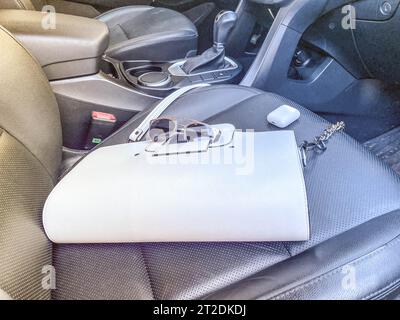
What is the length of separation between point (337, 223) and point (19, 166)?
1.57 feet

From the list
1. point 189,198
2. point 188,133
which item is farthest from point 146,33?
point 189,198

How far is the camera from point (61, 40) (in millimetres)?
966

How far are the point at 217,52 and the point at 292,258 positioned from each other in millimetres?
756

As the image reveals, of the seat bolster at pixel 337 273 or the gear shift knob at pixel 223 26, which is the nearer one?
the seat bolster at pixel 337 273

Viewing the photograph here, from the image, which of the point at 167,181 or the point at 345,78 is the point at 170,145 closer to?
the point at 167,181

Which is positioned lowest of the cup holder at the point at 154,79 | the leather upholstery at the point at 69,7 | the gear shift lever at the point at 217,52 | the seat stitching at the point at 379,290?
the leather upholstery at the point at 69,7

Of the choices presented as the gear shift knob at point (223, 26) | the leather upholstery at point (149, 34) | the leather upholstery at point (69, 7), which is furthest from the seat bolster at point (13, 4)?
the gear shift knob at point (223, 26)

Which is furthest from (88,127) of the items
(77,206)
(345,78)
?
(345,78)

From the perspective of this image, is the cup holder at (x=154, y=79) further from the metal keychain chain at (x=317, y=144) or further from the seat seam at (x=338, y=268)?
the seat seam at (x=338, y=268)

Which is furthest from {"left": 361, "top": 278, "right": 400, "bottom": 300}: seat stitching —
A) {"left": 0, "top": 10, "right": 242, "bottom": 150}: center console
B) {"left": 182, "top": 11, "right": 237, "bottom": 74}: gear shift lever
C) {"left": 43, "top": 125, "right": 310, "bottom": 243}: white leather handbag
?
{"left": 182, "top": 11, "right": 237, "bottom": 74}: gear shift lever

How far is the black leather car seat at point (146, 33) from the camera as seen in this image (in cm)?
124

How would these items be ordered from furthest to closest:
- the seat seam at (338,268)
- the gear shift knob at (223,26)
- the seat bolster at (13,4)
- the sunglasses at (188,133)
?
the gear shift knob at (223,26) → the seat bolster at (13,4) → the sunglasses at (188,133) → the seat seam at (338,268)

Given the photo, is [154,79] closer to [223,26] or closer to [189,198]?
[223,26]

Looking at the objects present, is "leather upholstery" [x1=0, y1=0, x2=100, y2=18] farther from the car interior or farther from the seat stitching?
the seat stitching
